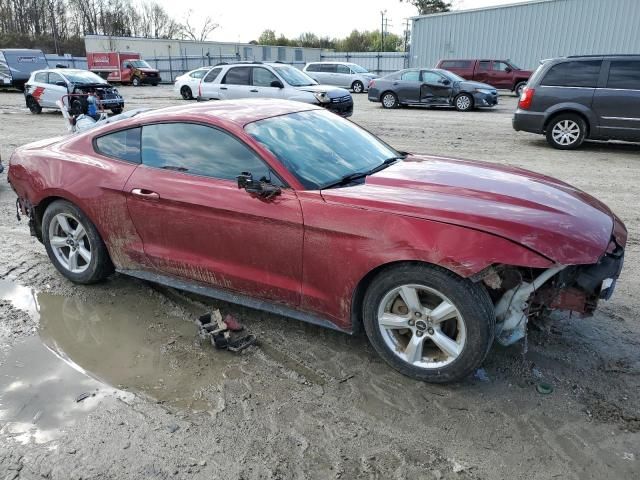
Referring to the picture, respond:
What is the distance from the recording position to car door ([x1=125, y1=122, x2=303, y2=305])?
3.27 meters

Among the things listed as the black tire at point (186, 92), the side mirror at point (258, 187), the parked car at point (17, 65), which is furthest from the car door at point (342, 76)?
the side mirror at point (258, 187)

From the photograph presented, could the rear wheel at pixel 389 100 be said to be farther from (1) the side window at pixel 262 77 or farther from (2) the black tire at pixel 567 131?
(2) the black tire at pixel 567 131

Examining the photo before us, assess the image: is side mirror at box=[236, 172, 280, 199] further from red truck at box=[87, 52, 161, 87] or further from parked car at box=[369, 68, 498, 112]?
red truck at box=[87, 52, 161, 87]

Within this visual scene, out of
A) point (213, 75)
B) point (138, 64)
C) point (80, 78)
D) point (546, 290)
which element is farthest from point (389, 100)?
point (138, 64)

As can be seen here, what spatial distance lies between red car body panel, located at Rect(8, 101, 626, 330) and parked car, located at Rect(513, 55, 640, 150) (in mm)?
7483

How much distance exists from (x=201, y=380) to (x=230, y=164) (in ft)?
4.62

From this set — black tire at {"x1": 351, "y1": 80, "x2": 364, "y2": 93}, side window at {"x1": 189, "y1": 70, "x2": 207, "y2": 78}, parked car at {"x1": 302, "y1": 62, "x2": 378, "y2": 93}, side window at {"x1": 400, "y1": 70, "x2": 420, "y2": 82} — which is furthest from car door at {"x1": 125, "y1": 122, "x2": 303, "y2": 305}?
black tire at {"x1": 351, "y1": 80, "x2": 364, "y2": 93}

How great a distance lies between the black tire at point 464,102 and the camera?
18.6 meters

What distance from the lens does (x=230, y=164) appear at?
3.52m

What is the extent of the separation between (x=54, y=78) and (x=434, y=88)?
43.6ft

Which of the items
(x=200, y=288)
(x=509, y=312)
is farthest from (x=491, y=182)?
(x=200, y=288)

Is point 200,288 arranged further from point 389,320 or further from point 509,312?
point 509,312

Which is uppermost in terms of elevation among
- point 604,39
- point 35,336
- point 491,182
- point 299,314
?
point 604,39

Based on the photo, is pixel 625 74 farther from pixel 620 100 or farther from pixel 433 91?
pixel 433 91
